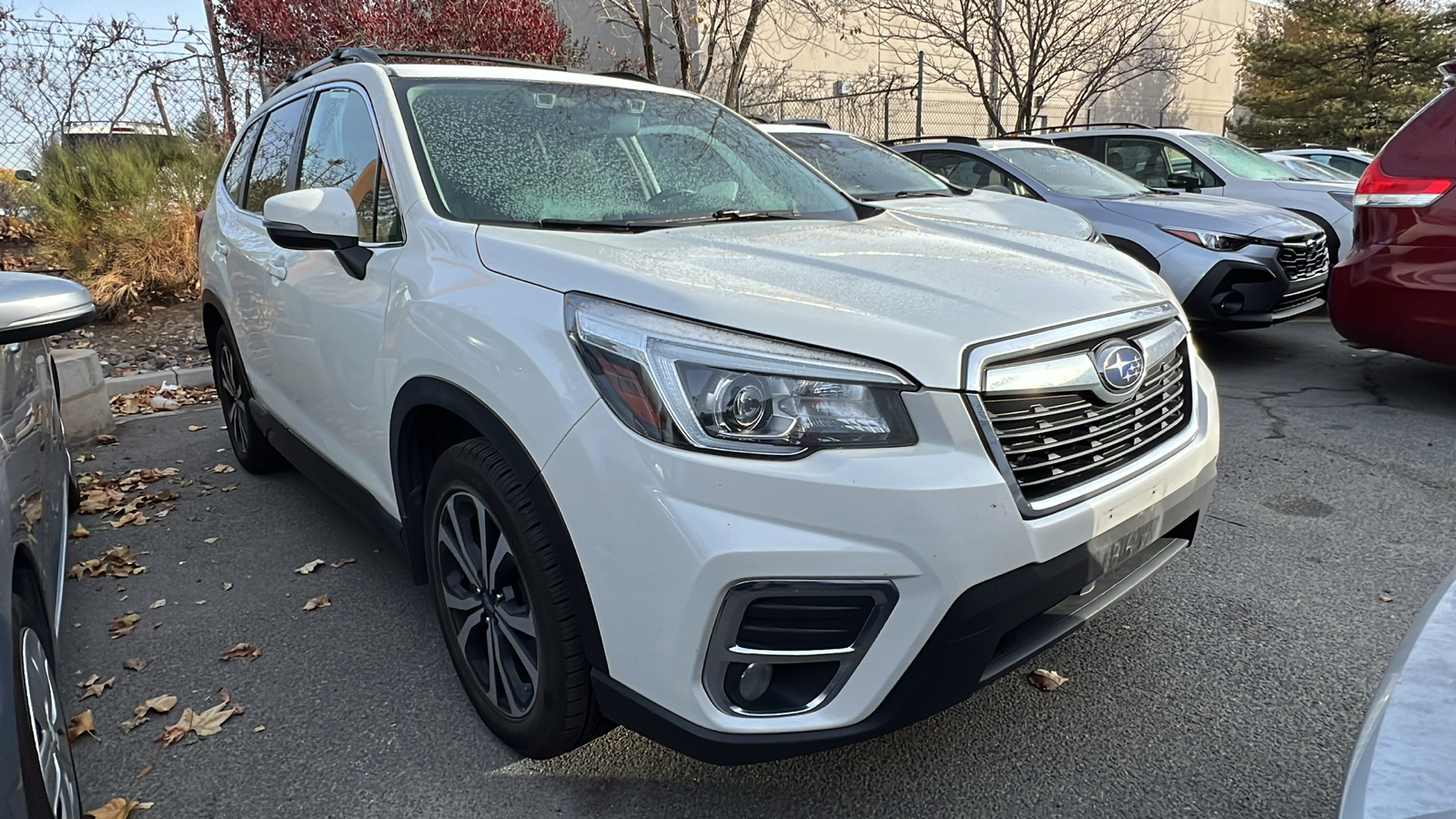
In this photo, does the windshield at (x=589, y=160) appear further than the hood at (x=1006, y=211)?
No

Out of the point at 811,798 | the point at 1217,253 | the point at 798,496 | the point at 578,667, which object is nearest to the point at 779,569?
the point at 798,496

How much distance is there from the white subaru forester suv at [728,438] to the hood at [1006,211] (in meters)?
2.51

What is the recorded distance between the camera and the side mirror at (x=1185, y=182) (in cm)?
837

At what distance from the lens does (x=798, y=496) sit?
5.60 ft

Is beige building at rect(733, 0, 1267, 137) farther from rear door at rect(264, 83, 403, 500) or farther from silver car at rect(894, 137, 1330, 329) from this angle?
rear door at rect(264, 83, 403, 500)

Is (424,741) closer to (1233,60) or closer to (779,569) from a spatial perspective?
(779,569)

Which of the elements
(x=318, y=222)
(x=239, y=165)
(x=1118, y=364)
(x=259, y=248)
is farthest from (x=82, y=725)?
(x=1118, y=364)

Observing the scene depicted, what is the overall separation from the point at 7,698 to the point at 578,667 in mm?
998

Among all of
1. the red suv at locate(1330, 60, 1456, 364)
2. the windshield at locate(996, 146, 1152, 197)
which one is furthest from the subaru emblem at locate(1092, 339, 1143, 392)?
the windshield at locate(996, 146, 1152, 197)

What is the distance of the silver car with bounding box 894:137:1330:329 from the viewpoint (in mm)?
5910

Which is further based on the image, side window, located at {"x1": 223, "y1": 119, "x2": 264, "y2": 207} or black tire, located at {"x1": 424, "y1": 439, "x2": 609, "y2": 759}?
side window, located at {"x1": 223, "y1": 119, "x2": 264, "y2": 207}

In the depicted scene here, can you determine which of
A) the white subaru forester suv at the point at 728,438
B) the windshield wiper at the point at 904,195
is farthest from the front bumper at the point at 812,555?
the windshield wiper at the point at 904,195

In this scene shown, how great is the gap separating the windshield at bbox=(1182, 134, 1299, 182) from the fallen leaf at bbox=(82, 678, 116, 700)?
9.02m

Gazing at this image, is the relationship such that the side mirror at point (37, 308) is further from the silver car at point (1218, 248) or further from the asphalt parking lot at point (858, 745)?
the silver car at point (1218, 248)
